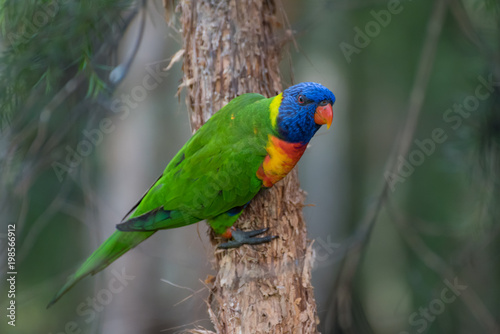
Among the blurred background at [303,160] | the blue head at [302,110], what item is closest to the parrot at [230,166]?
the blue head at [302,110]

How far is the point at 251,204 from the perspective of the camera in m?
2.16

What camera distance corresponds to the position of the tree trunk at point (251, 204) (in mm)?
2031

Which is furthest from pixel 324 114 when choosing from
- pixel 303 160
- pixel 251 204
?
pixel 303 160

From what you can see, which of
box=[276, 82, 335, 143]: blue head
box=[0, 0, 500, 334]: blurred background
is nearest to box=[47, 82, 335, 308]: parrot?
box=[276, 82, 335, 143]: blue head

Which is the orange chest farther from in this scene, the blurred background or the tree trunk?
the blurred background

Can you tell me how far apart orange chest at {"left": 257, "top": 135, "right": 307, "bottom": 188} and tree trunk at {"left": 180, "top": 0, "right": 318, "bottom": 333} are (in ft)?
0.74

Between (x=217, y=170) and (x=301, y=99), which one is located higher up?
(x=301, y=99)

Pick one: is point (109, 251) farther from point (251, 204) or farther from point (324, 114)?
point (324, 114)

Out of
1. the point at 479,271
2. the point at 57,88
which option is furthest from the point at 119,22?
the point at 479,271

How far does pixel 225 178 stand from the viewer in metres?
1.96

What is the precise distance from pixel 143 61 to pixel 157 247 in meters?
2.06

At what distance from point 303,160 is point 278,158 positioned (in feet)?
14.3

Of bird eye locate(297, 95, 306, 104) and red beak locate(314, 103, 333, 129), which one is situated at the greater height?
bird eye locate(297, 95, 306, 104)

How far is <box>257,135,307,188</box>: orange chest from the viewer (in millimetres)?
1909
